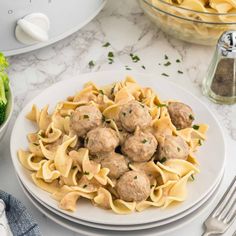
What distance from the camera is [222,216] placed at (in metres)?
1.45

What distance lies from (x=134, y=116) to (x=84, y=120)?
13 centimetres

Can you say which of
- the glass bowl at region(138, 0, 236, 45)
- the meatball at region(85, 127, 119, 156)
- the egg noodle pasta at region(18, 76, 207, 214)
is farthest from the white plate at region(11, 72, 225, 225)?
the glass bowl at region(138, 0, 236, 45)

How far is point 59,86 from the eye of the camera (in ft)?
5.62

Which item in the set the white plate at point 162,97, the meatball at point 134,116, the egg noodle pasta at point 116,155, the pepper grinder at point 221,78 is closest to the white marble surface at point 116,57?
the pepper grinder at point 221,78

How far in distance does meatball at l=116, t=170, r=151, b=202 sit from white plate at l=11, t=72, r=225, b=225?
40 millimetres

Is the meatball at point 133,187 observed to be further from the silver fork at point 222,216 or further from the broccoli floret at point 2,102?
the broccoli floret at point 2,102

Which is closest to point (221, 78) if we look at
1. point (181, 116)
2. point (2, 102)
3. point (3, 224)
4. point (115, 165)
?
point (181, 116)

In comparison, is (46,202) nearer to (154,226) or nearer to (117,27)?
(154,226)

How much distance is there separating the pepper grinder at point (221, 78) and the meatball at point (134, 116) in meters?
0.43

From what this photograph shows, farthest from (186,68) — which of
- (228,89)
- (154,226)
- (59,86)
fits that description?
(154,226)

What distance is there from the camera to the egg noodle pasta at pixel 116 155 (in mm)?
1374

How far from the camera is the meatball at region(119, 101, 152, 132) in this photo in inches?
56.7

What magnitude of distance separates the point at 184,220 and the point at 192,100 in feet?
1.33

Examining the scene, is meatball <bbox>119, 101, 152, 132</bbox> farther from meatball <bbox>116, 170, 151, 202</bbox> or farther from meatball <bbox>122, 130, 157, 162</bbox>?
meatball <bbox>116, 170, 151, 202</bbox>
